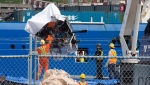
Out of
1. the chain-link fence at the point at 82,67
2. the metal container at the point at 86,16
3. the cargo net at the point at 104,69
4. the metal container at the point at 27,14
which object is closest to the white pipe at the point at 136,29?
the chain-link fence at the point at 82,67

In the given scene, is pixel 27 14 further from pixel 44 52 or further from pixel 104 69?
pixel 44 52

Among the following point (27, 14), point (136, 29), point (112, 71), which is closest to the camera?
point (136, 29)

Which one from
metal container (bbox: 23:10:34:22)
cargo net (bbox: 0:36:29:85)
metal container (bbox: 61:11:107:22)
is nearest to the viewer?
cargo net (bbox: 0:36:29:85)

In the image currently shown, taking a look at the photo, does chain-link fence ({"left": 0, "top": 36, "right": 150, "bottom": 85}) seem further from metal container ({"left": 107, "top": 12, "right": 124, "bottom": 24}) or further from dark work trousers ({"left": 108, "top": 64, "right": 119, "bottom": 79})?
metal container ({"left": 107, "top": 12, "right": 124, "bottom": 24})

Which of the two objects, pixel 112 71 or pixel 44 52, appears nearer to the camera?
pixel 112 71

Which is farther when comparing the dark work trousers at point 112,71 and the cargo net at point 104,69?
the dark work trousers at point 112,71

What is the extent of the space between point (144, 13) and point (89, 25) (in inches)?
176

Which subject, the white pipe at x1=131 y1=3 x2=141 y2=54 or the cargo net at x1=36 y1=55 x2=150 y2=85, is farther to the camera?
the white pipe at x1=131 y1=3 x2=141 y2=54

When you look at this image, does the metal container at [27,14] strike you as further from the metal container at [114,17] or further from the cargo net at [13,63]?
the cargo net at [13,63]

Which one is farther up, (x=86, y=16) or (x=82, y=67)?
(x=86, y=16)

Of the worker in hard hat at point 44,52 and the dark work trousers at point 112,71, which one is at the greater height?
the worker in hard hat at point 44,52

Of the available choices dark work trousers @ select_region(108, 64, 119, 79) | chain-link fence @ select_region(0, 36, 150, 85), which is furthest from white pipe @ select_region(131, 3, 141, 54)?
dark work trousers @ select_region(108, 64, 119, 79)

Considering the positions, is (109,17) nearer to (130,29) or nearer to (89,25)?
(89,25)

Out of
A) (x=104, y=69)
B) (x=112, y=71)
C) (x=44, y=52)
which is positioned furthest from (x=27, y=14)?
(x=112, y=71)
